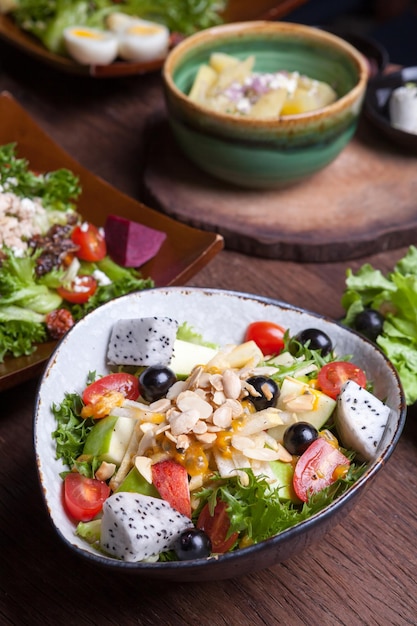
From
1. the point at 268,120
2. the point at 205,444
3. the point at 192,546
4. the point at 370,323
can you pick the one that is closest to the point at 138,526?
the point at 192,546

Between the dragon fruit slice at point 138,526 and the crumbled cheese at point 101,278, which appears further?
the crumbled cheese at point 101,278

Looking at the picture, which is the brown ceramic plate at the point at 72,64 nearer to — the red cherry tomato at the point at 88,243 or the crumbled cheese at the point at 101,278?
the red cherry tomato at the point at 88,243

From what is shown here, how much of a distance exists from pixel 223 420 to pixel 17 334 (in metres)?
0.90

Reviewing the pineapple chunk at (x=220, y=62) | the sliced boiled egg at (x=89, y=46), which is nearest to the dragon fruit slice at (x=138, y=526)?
the pineapple chunk at (x=220, y=62)

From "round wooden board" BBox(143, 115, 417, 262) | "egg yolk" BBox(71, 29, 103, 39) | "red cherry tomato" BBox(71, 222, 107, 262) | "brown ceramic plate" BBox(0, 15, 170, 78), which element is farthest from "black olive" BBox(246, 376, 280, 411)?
"egg yolk" BBox(71, 29, 103, 39)

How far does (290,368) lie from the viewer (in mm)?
2020

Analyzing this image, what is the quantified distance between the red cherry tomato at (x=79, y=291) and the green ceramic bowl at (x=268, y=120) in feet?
2.59

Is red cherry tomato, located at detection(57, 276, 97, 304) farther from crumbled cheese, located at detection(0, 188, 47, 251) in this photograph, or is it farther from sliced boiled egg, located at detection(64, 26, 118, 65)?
sliced boiled egg, located at detection(64, 26, 118, 65)

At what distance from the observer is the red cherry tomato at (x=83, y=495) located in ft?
5.75

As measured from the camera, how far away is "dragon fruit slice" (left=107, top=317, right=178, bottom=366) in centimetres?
203

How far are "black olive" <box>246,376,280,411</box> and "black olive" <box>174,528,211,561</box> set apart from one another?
14.6 inches

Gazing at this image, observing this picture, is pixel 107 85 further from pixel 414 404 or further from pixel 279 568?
pixel 279 568

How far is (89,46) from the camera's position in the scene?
11.8 ft

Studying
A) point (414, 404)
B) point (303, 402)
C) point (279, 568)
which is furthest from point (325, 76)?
point (279, 568)
